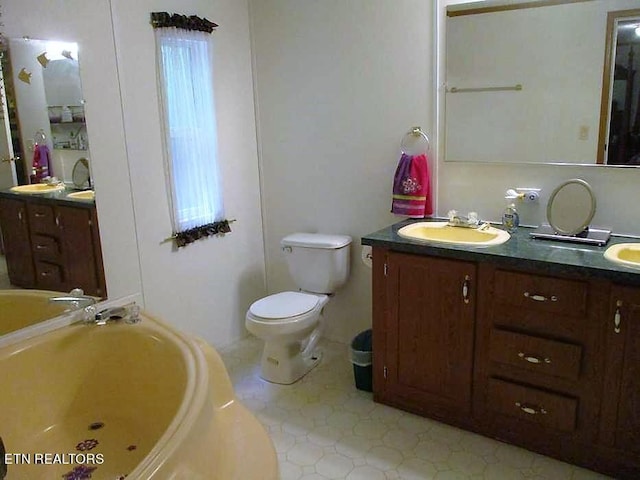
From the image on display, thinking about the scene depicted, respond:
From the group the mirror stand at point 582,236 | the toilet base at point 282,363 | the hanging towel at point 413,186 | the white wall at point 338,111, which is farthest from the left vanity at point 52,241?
the mirror stand at point 582,236

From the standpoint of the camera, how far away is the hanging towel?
272 cm

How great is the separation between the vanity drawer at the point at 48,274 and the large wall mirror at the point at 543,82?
2011 mm

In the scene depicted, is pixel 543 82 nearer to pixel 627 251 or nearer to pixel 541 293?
pixel 627 251

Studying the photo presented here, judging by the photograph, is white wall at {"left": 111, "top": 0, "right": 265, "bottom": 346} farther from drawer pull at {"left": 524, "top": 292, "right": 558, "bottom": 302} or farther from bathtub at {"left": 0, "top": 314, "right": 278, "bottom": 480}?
drawer pull at {"left": 524, "top": 292, "right": 558, "bottom": 302}

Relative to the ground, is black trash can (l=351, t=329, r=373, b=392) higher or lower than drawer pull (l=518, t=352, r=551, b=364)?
lower

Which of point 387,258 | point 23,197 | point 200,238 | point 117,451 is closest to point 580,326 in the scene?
point 387,258

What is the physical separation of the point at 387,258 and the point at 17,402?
5.27ft

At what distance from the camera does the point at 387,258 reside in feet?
8.02

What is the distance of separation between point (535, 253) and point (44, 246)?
2.16 m

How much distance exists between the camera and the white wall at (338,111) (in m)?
2.79

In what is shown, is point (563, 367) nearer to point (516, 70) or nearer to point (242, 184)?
point (516, 70)

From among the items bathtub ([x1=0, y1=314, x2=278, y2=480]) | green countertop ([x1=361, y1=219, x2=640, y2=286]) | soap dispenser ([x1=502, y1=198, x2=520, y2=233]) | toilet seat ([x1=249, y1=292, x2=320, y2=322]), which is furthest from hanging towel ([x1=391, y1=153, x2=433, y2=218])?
bathtub ([x1=0, y1=314, x2=278, y2=480])

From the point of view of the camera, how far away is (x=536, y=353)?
211cm

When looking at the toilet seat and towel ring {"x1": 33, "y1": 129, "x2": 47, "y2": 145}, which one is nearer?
towel ring {"x1": 33, "y1": 129, "x2": 47, "y2": 145}
